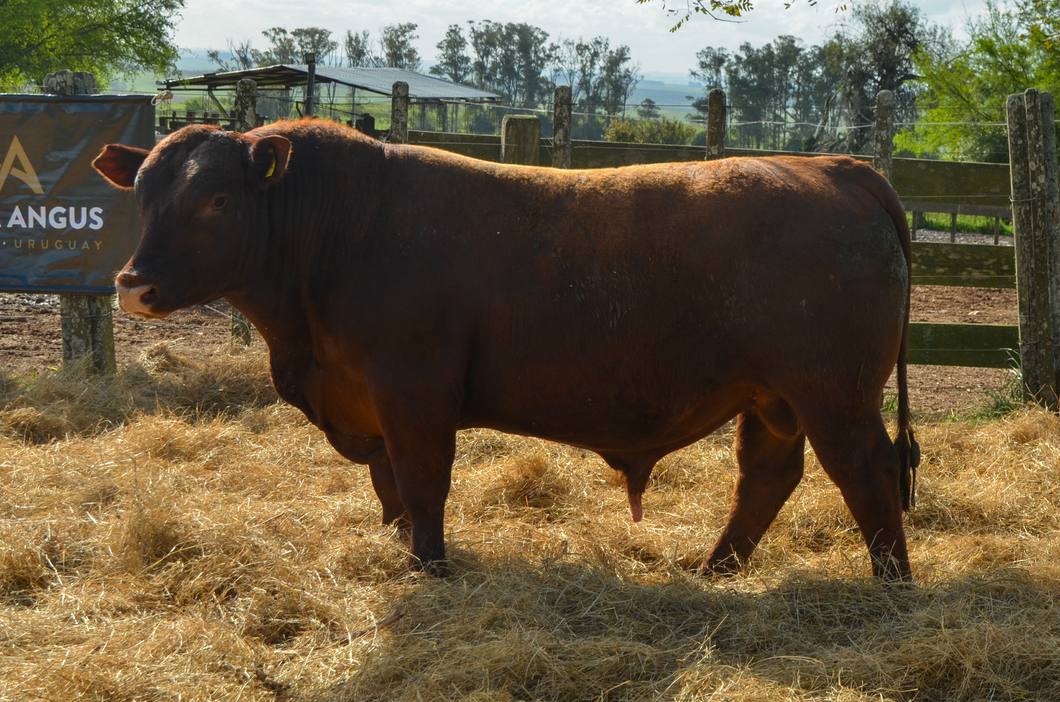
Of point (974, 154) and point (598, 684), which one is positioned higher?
point (974, 154)

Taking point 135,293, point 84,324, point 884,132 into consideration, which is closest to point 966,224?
point 884,132

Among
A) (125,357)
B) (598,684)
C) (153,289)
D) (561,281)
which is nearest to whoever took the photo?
(598,684)

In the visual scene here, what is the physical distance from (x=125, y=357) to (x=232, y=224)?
5443mm

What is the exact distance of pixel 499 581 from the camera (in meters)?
3.78

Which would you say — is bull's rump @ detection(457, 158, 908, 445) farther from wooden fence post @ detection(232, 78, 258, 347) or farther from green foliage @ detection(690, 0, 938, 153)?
green foliage @ detection(690, 0, 938, 153)

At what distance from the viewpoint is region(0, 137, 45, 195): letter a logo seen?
727 cm

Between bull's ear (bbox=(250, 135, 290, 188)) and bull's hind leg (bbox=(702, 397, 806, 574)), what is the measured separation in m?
2.34

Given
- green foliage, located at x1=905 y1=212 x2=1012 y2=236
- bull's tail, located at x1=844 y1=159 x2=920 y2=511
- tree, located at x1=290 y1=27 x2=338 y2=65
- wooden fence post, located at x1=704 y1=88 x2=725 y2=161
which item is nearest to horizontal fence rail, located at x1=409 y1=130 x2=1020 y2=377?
wooden fence post, located at x1=704 y1=88 x2=725 y2=161

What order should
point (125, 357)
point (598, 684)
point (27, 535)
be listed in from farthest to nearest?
point (125, 357) → point (27, 535) → point (598, 684)

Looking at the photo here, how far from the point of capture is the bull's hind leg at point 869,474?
12.1ft

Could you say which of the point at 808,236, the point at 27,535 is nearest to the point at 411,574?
the point at 27,535

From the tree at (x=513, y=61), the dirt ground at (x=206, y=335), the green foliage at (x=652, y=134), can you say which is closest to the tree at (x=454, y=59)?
the tree at (x=513, y=61)

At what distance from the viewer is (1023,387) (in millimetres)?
6375

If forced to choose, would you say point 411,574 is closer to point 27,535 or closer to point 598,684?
point 598,684
